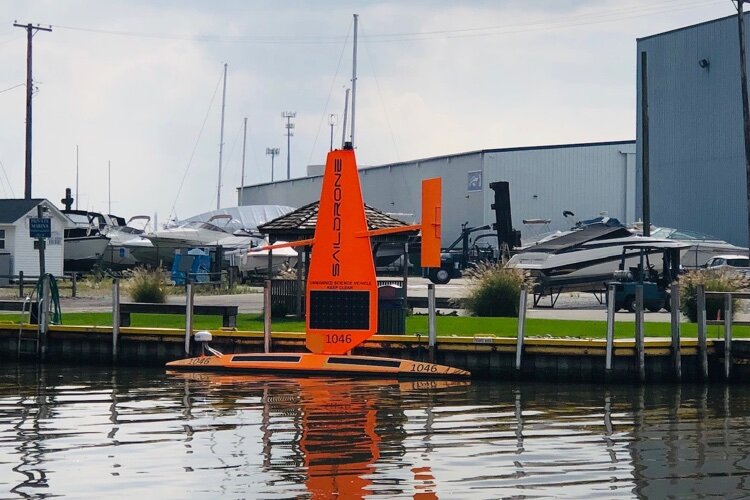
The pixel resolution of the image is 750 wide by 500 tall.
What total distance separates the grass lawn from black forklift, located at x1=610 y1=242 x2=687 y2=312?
448cm

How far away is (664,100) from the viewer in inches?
2438

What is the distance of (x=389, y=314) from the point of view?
24.9m

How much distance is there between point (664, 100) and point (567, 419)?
46.4 metres

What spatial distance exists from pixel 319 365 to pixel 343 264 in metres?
1.81

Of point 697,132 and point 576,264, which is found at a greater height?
point 697,132

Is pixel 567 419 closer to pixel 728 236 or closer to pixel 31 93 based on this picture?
pixel 728 236

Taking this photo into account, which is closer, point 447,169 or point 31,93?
point 31,93

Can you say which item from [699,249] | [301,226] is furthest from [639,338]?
[699,249]

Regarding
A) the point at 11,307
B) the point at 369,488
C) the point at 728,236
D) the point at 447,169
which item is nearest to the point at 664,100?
the point at 728,236

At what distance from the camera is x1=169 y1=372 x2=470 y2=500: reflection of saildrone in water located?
43.1 ft

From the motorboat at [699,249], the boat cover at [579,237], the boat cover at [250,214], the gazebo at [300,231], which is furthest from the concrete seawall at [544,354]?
the boat cover at [250,214]

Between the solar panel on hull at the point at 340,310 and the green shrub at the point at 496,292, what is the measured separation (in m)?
7.46

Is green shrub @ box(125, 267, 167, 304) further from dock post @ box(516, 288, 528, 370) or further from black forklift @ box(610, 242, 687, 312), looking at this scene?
dock post @ box(516, 288, 528, 370)

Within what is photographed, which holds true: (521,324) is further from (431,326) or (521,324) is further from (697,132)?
(697,132)
